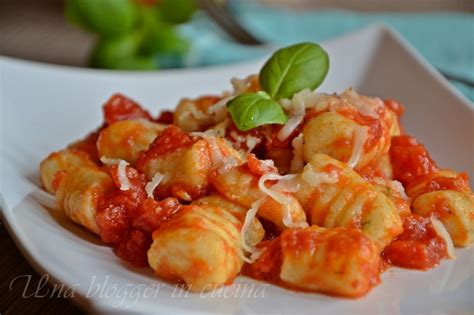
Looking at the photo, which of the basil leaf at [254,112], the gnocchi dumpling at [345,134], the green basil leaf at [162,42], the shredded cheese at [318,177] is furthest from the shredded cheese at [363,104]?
the green basil leaf at [162,42]

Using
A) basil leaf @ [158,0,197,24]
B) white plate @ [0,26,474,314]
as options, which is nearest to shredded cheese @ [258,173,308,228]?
white plate @ [0,26,474,314]

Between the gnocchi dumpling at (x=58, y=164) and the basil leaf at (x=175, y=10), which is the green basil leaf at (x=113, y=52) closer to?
the basil leaf at (x=175, y=10)

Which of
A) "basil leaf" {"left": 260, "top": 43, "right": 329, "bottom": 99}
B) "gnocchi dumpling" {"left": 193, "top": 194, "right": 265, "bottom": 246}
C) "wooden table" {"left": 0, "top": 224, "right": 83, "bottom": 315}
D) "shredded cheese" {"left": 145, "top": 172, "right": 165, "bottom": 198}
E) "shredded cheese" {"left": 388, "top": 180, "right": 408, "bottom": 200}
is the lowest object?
"wooden table" {"left": 0, "top": 224, "right": 83, "bottom": 315}

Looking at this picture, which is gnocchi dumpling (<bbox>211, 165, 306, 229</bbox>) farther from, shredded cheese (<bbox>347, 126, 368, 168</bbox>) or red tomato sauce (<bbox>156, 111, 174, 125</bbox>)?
red tomato sauce (<bbox>156, 111, 174, 125</bbox>)

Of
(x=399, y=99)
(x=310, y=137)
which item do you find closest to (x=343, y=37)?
(x=399, y=99)

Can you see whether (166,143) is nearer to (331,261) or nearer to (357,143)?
(357,143)

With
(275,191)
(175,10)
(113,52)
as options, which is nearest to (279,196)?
(275,191)
